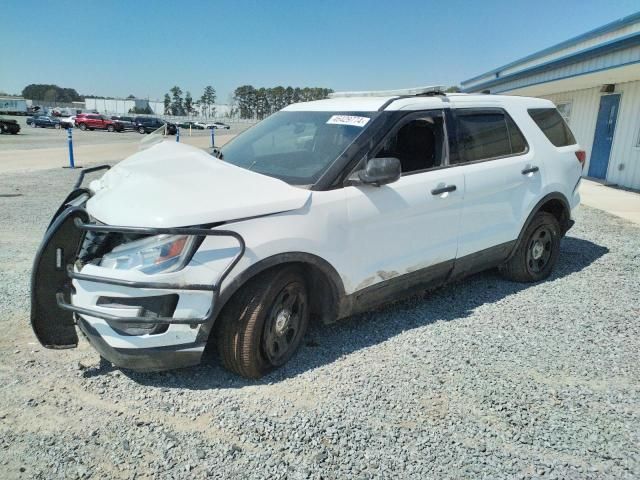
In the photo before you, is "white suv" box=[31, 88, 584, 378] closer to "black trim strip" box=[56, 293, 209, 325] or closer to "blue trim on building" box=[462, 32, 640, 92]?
"black trim strip" box=[56, 293, 209, 325]

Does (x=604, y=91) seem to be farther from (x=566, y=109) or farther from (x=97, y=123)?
(x=97, y=123)

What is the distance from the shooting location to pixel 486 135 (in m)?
4.36

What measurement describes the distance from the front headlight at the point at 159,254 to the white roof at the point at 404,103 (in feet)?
6.06

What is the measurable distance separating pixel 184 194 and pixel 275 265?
70cm

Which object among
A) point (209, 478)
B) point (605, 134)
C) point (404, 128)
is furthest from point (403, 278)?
point (605, 134)

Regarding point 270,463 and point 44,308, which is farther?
point 44,308

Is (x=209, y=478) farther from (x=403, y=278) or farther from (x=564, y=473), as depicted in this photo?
(x=403, y=278)

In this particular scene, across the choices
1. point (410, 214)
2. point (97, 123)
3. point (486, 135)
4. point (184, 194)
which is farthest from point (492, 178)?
point (97, 123)

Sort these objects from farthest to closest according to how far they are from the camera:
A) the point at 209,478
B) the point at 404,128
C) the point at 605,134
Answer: the point at 605,134, the point at 404,128, the point at 209,478

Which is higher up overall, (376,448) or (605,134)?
(605,134)

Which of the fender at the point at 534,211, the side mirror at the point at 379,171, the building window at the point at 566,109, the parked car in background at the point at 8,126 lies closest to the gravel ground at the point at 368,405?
the fender at the point at 534,211

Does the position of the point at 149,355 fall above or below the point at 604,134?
below

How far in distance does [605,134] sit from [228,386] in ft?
45.6

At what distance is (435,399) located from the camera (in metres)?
2.97
